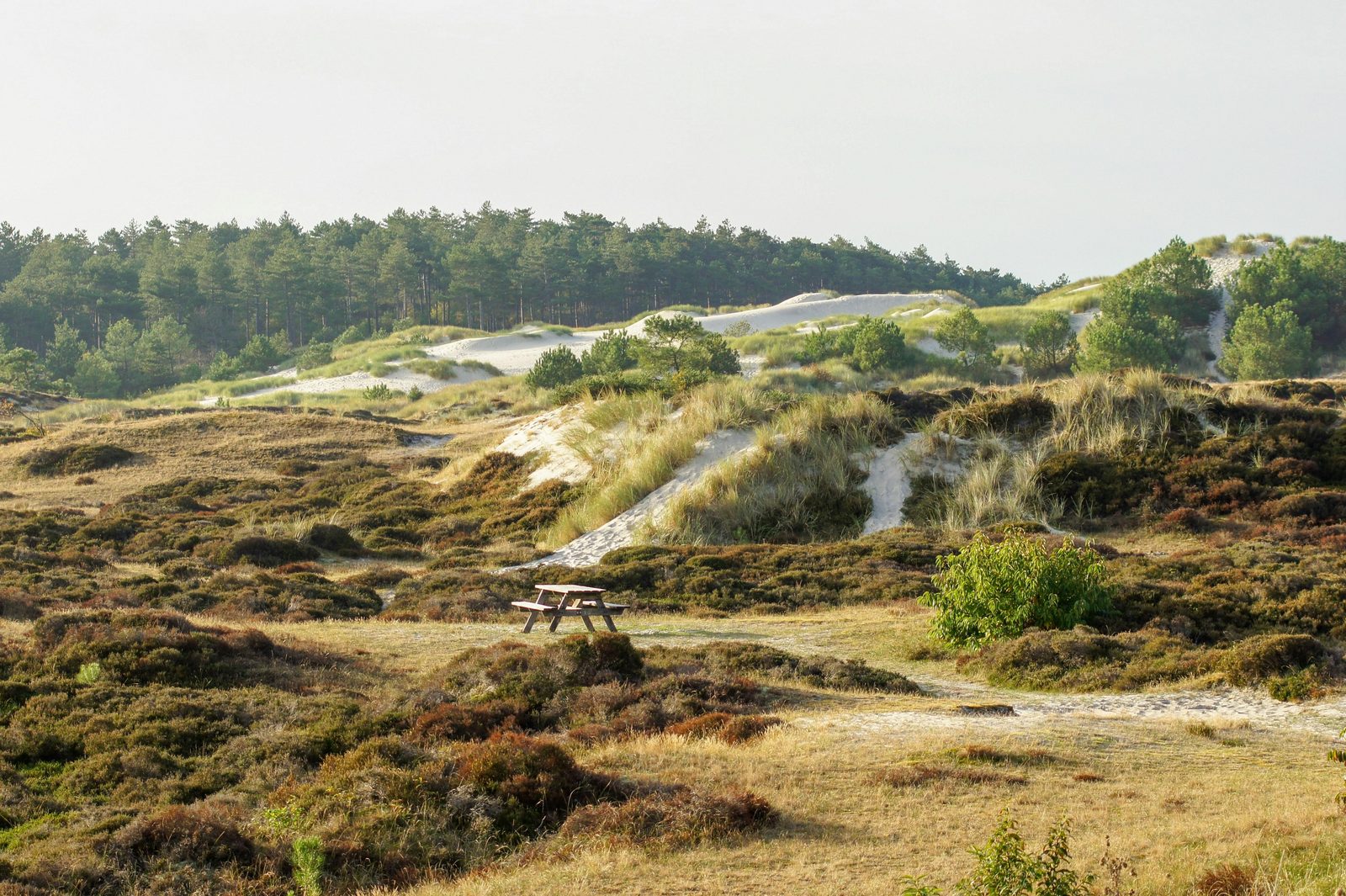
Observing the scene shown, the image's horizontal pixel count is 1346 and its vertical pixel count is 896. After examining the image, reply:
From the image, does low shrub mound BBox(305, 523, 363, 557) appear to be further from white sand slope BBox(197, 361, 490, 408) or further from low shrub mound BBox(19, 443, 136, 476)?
white sand slope BBox(197, 361, 490, 408)

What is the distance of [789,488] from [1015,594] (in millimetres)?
10668

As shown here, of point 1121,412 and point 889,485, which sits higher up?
point 1121,412

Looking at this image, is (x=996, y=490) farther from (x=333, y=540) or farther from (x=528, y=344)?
(x=528, y=344)

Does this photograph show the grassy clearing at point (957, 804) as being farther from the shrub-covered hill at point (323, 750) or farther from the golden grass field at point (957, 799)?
the shrub-covered hill at point (323, 750)

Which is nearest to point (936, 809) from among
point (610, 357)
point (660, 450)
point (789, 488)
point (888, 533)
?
point (888, 533)

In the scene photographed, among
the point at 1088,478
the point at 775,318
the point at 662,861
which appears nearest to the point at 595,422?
the point at 1088,478

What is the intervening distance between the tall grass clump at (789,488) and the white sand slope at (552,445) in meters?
4.81

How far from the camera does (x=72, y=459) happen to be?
39.2 meters

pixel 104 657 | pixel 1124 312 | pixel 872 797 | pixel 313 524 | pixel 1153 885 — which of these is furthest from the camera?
pixel 1124 312

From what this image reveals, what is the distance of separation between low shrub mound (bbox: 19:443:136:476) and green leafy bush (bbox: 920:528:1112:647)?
32433mm

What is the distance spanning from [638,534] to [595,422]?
6897 millimetres

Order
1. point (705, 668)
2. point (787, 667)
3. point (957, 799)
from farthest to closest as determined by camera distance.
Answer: point (787, 667)
point (705, 668)
point (957, 799)

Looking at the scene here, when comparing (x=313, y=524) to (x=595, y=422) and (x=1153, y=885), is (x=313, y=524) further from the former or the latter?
(x=1153, y=885)

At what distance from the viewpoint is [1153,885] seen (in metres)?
5.95
